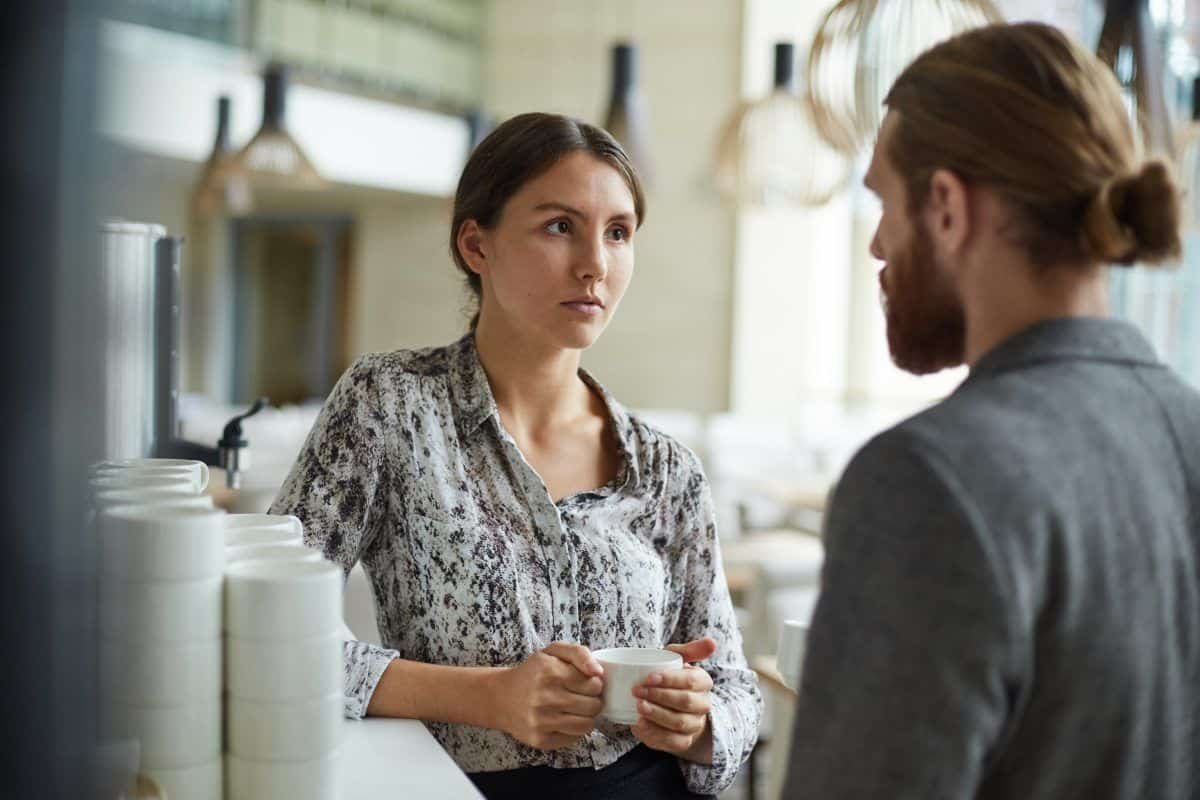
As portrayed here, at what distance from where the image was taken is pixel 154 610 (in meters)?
0.91

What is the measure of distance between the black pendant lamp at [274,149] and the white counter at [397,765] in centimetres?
435

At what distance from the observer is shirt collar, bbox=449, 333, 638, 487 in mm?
1651

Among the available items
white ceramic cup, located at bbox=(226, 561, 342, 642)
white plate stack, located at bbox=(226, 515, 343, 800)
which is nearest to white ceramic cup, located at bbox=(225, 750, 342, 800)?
white plate stack, located at bbox=(226, 515, 343, 800)

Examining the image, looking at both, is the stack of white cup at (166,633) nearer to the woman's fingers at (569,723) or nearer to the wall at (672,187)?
the woman's fingers at (569,723)

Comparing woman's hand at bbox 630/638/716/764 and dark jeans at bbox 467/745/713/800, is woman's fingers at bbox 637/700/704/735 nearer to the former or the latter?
woman's hand at bbox 630/638/716/764

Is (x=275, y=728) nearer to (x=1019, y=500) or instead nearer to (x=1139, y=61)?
(x=1019, y=500)

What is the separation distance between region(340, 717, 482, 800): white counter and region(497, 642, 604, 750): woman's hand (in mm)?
106

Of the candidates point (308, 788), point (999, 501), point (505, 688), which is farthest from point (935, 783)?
point (505, 688)

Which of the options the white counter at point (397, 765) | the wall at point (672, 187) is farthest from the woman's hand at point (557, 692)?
the wall at point (672, 187)

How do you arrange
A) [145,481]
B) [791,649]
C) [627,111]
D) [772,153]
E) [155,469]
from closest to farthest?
[145,481] → [155,469] → [791,649] → [627,111] → [772,153]

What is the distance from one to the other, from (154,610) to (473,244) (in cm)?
97

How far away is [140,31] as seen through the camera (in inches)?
23.9

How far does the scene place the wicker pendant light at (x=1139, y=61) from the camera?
311 cm

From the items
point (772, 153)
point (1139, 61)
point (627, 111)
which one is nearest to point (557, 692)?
point (1139, 61)
